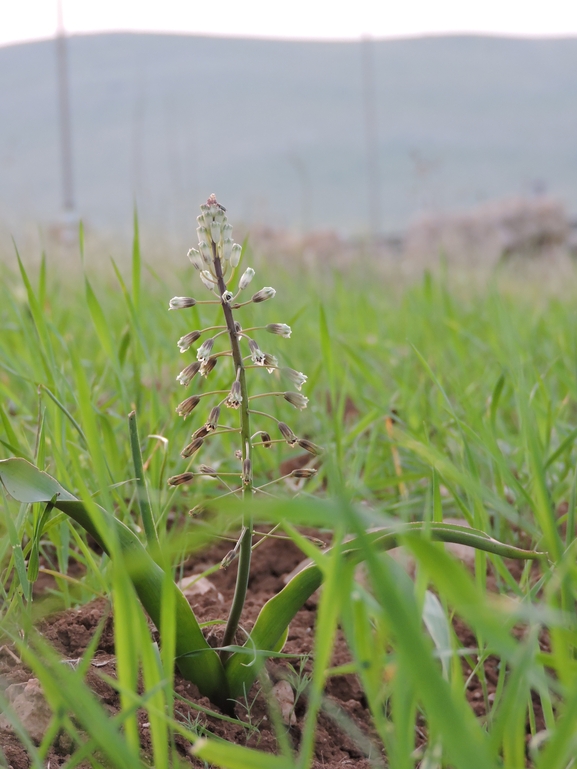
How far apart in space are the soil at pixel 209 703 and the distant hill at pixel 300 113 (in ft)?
131

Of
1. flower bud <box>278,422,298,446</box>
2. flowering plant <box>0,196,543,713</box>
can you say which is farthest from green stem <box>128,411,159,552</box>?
flower bud <box>278,422,298,446</box>

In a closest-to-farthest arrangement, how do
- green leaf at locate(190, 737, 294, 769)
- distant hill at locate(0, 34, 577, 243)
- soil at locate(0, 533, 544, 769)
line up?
1. green leaf at locate(190, 737, 294, 769)
2. soil at locate(0, 533, 544, 769)
3. distant hill at locate(0, 34, 577, 243)

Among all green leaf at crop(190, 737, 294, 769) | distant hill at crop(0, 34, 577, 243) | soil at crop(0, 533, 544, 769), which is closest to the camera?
green leaf at crop(190, 737, 294, 769)

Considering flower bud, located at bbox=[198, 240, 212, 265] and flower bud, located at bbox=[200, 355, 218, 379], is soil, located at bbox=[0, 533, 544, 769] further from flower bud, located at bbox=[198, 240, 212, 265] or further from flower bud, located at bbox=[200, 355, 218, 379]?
flower bud, located at bbox=[198, 240, 212, 265]

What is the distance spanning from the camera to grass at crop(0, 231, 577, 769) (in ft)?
1.27

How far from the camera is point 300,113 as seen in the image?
58.8 m

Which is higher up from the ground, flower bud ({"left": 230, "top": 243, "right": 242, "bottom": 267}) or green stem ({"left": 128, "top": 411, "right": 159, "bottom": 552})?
flower bud ({"left": 230, "top": 243, "right": 242, "bottom": 267})

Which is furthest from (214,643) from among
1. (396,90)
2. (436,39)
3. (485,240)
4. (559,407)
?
(436,39)

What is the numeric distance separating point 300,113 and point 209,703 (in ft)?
204

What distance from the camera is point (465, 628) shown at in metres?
1.00

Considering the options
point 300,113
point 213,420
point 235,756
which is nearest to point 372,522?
point 235,756

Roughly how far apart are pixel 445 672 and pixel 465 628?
1.28 ft

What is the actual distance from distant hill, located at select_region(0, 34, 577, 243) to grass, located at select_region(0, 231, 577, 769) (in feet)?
129

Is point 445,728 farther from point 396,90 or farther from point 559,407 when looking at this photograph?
point 396,90
